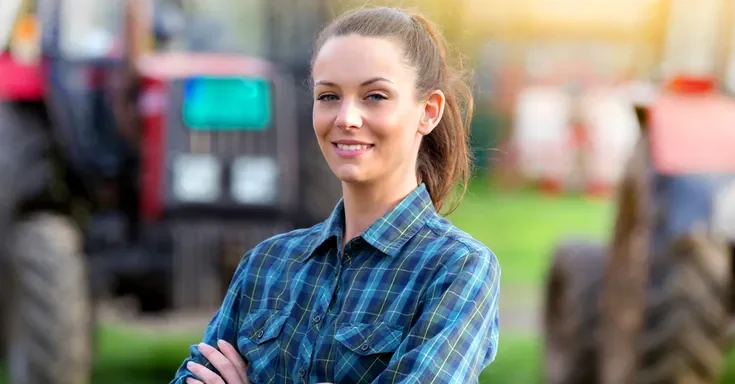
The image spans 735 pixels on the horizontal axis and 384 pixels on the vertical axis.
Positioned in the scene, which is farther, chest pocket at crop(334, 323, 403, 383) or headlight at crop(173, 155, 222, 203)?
headlight at crop(173, 155, 222, 203)

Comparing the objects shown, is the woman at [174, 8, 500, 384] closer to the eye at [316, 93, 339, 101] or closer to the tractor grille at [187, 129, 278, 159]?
the eye at [316, 93, 339, 101]

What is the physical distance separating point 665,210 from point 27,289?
263cm

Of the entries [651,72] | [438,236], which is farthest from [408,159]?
[651,72]

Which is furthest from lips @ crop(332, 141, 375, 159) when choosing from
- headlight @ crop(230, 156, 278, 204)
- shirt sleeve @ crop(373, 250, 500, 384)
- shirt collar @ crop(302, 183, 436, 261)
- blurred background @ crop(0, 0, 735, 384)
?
headlight @ crop(230, 156, 278, 204)

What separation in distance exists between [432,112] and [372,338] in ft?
1.29

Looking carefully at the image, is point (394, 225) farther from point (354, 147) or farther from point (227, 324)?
point (227, 324)

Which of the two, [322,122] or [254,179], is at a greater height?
[322,122]

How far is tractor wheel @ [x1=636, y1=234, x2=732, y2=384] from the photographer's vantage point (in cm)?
406

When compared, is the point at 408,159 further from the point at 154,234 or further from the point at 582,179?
the point at 582,179

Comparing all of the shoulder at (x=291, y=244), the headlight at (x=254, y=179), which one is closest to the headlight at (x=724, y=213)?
the headlight at (x=254, y=179)

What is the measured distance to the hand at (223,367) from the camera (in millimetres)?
1917

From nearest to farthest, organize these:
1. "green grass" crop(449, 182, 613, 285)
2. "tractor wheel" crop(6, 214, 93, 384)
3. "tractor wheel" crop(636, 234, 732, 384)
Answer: "tractor wheel" crop(636, 234, 732, 384), "tractor wheel" crop(6, 214, 93, 384), "green grass" crop(449, 182, 613, 285)

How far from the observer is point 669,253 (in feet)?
13.5

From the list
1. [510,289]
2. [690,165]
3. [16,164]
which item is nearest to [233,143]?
[16,164]
